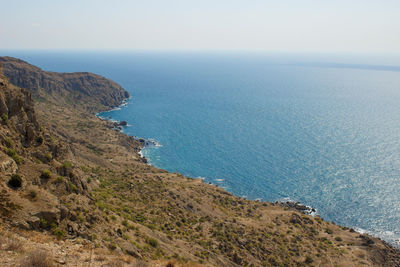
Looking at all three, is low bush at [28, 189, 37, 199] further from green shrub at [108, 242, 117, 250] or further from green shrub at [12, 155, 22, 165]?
green shrub at [108, 242, 117, 250]

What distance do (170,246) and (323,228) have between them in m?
40.5

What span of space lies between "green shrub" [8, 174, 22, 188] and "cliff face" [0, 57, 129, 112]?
131437mm

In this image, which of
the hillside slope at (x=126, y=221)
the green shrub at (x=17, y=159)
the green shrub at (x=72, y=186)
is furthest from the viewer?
the green shrub at (x=72, y=186)

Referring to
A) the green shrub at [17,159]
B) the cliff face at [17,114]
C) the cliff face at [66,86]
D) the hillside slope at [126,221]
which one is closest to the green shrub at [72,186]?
the hillside slope at [126,221]

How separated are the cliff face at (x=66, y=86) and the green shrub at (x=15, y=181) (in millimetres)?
131437

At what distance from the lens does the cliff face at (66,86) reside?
13775 centimetres

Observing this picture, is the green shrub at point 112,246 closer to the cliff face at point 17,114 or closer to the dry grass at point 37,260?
the dry grass at point 37,260

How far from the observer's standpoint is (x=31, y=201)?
20.1 meters

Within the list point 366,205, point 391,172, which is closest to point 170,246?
point 366,205

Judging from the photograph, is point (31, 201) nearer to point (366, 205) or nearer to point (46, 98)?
point (366, 205)

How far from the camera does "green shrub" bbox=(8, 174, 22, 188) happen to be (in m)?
20.6

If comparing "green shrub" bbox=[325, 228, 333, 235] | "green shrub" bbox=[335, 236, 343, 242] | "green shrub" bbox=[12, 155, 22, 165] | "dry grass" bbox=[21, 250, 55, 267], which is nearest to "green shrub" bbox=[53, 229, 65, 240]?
"dry grass" bbox=[21, 250, 55, 267]

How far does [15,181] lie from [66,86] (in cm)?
16364

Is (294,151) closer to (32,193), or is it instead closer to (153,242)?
(153,242)
